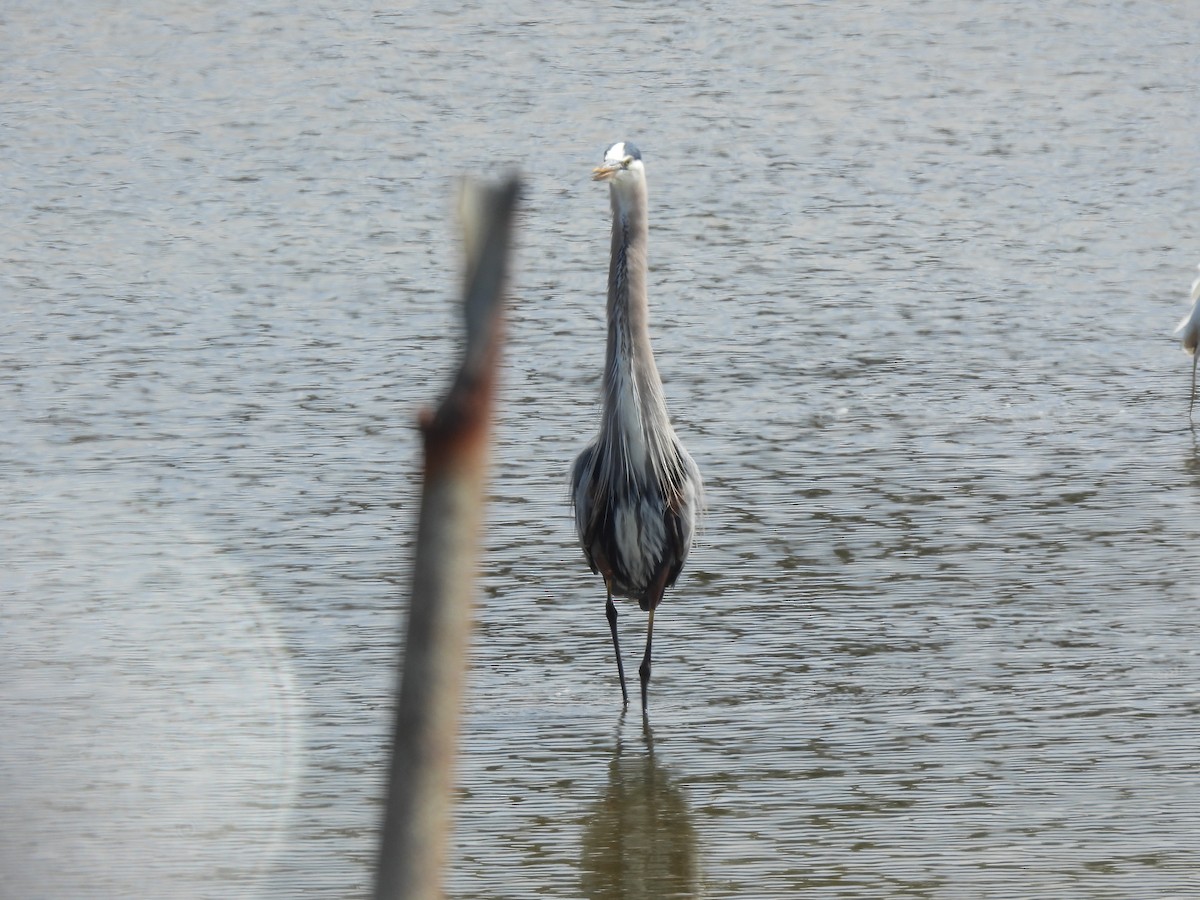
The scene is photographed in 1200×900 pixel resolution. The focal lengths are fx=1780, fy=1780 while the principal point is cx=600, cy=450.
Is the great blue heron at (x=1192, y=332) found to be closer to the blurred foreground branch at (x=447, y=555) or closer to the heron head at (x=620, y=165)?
the heron head at (x=620, y=165)

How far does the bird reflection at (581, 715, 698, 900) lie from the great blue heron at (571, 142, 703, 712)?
51 centimetres

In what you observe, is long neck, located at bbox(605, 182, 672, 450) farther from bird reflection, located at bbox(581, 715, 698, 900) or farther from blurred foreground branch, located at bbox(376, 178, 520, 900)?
blurred foreground branch, located at bbox(376, 178, 520, 900)

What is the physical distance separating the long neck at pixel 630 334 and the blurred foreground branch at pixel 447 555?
5.24 metres

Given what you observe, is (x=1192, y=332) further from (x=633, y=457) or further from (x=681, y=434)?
(x=633, y=457)

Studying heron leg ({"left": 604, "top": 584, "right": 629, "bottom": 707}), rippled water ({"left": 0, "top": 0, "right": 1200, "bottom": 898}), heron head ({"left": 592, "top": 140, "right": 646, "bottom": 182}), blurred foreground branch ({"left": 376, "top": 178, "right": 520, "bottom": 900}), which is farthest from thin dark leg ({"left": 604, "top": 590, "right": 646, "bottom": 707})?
blurred foreground branch ({"left": 376, "top": 178, "right": 520, "bottom": 900})

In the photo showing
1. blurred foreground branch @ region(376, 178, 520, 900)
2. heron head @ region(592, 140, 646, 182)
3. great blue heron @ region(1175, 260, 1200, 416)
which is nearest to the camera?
blurred foreground branch @ region(376, 178, 520, 900)

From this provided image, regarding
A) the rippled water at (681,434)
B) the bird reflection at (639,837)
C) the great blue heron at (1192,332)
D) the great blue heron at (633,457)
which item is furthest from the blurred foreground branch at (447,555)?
the great blue heron at (1192,332)

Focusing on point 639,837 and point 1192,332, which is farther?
point 1192,332

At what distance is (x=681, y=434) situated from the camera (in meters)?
9.02

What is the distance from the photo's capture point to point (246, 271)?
1211cm

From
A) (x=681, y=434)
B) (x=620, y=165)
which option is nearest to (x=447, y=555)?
(x=620, y=165)

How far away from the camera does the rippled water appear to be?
A: 4.88 m

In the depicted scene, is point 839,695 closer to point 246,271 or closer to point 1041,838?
point 1041,838

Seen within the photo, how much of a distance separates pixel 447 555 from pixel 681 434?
8.12 metres
